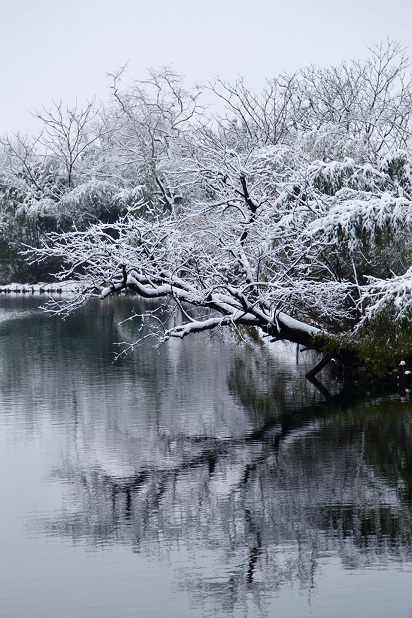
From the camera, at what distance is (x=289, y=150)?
22.1 meters

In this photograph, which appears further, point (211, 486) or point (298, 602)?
point (211, 486)

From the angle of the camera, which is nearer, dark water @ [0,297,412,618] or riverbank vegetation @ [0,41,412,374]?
dark water @ [0,297,412,618]

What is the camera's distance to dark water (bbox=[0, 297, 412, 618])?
818 cm

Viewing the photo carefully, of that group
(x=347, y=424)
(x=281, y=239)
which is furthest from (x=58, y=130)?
(x=347, y=424)

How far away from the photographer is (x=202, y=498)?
36.2 ft

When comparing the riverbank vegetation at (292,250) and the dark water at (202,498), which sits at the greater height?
the riverbank vegetation at (292,250)

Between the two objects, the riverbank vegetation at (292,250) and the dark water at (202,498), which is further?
the riverbank vegetation at (292,250)

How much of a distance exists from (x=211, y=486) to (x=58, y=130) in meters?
49.3

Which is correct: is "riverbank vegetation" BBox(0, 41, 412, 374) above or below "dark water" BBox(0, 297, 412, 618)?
above

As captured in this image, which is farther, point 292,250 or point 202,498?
point 292,250

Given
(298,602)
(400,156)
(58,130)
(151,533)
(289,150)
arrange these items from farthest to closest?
1. (58,130)
2. (289,150)
3. (400,156)
4. (151,533)
5. (298,602)

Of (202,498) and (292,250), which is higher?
(292,250)

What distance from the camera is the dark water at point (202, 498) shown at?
8180mm

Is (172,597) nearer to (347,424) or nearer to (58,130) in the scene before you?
(347,424)
